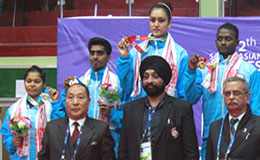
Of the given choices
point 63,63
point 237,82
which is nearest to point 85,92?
point 237,82

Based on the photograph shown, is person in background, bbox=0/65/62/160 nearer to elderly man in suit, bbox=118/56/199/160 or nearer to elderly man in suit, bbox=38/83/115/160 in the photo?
elderly man in suit, bbox=38/83/115/160

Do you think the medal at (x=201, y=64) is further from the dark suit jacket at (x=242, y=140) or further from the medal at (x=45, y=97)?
the medal at (x=45, y=97)

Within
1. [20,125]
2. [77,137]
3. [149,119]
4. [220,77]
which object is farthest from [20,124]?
[220,77]

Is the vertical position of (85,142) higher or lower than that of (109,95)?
lower

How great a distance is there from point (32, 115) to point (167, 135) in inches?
69.0

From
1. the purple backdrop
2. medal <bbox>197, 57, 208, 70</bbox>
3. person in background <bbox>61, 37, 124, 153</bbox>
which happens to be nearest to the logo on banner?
the purple backdrop

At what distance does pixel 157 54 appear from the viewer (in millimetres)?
5855

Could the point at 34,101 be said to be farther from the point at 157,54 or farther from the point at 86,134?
the point at 157,54

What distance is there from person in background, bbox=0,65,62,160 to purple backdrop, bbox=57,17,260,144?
138cm

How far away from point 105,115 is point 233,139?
163 centimetres

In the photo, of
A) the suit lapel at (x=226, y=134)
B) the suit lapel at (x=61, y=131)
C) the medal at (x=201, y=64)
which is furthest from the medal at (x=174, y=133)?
the suit lapel at (x=61, y=131)

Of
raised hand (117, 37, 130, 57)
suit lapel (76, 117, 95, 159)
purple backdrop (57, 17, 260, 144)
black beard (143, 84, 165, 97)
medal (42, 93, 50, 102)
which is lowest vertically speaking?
suit lapel (76, 117, 95, 159)

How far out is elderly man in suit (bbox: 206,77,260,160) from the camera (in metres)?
4.82

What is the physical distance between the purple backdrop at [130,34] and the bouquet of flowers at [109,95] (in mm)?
1755
